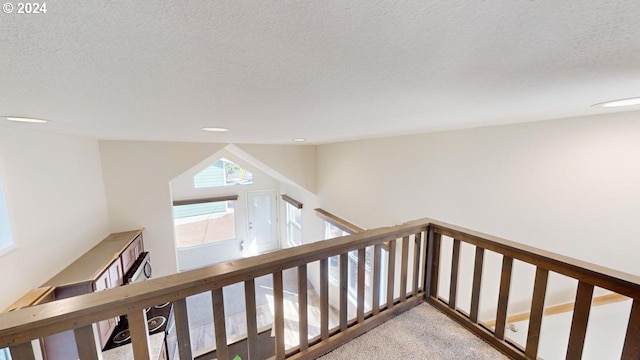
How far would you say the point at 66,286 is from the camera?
2074 mm

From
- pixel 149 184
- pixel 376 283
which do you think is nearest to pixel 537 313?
pixel 376 283

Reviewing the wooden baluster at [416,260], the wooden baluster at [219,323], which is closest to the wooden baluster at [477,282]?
the wooden baluster at [416,260]

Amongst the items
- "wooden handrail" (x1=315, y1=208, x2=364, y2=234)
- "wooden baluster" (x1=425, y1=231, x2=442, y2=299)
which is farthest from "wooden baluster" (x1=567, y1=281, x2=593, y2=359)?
"wooden handrail" (x1=315, y1=208, x2=364, y2=234)

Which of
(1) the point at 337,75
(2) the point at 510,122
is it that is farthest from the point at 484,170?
(1) the point at 337,75

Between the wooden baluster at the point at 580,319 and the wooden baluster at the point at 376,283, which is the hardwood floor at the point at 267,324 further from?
the wooden baluster at the point at 580,319

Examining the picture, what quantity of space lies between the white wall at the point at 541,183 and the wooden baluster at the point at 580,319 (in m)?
0.95

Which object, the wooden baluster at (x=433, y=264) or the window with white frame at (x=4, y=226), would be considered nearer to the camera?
the window with white frame at (x=4, y=226)

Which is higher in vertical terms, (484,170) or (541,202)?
(484,170)

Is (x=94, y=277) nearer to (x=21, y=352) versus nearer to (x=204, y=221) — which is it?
(x=21, y=352)

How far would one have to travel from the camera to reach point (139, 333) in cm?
91

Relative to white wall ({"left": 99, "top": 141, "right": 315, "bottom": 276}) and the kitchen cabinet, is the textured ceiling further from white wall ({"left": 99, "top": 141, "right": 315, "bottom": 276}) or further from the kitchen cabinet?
white wall ({"left": 99, "top": 141, "right": 315, "bottom": 276})

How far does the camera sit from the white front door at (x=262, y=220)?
7352 mm

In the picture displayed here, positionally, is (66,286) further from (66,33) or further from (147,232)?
(66,33)

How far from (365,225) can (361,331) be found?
2433mm
